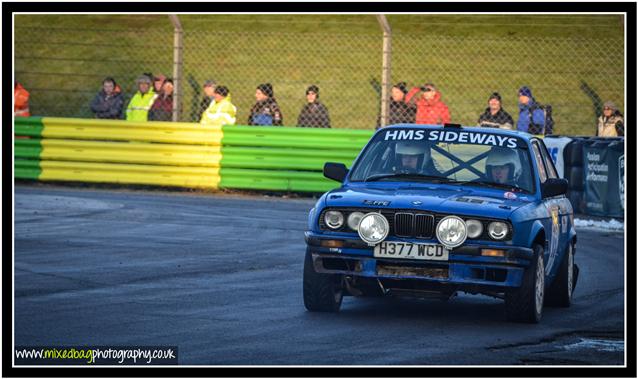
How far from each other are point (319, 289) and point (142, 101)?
12863mm

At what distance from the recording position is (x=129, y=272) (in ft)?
38.7

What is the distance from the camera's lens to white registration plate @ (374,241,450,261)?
912 cm

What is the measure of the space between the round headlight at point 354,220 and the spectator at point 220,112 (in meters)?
12.0

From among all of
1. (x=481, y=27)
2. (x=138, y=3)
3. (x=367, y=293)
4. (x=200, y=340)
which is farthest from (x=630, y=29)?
(x=481, y=27)

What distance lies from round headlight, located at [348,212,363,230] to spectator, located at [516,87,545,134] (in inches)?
436

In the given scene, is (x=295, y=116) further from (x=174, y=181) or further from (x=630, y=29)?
(x=630, y=29)

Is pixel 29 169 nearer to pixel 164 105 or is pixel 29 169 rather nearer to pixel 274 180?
pixel 164 105

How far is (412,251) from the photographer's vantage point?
9148 millimetres

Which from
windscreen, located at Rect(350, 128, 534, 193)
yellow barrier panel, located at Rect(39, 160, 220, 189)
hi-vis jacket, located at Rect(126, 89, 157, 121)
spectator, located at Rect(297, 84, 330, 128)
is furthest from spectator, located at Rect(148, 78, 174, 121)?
windscreen, located at Rect(350, 128, 534, 193)

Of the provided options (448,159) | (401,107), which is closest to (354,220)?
(448,159)

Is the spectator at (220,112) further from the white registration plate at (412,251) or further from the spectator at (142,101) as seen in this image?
the white registration plate at (412,251)

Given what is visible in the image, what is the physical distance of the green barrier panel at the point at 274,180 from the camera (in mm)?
20750

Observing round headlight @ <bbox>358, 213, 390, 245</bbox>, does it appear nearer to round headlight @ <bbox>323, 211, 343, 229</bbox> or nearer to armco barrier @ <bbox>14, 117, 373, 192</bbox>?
round headlight @ <bbox>323, 211, 343, 229</bbox>

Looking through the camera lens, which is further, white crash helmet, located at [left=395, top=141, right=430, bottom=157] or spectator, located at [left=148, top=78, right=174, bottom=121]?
spectator, located at [left=148, top=78, right=174, bottom=121]
